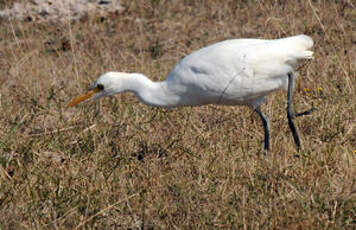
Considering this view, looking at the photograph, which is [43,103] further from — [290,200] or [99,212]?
[290,200]

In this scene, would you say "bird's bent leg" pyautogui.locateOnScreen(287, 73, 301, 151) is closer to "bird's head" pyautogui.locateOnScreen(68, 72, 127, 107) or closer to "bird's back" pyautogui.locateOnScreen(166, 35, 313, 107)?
"bird's back" pyautogui.locateOnScreen(166, 35, 313, 107)

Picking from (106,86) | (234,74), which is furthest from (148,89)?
(234,74)

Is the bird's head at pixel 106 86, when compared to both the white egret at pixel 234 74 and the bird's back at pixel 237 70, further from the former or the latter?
the bird's back at pixel 237 70

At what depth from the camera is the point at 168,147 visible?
4.64 meters

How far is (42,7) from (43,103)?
2484 millimetres

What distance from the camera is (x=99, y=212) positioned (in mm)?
3383

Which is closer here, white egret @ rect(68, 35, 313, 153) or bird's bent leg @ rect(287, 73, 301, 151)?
white egret @ rect(68, 35, 313, 153)

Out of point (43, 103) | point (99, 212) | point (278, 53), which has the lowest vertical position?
point (43, 103)

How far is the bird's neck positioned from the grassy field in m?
0.34

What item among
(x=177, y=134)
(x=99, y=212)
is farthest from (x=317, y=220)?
(x=177, y=134)

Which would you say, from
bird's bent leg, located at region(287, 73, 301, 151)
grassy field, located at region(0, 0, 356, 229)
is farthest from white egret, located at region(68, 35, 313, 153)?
grassy field, located at region(0, 0, 356, 229)

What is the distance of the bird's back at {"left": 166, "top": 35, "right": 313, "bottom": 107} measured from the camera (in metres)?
4.23

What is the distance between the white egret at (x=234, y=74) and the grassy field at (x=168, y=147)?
1.16 ft

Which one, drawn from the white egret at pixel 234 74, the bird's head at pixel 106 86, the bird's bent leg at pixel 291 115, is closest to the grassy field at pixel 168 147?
the bird's bent leg at pixel 291 115
